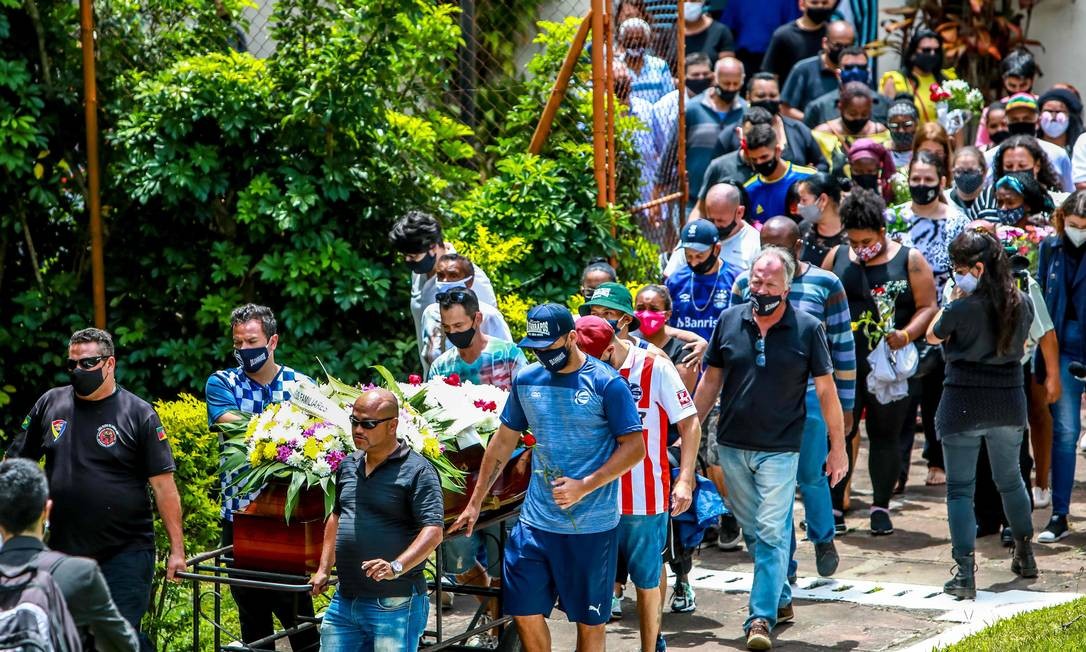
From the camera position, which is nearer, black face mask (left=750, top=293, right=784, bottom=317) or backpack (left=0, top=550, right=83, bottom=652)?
backpack (left=0, top=550, right=83, bottom=652)

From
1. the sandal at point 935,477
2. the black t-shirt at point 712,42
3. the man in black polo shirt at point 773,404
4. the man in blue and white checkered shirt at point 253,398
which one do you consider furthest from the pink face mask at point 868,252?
the black t-shirt at point 712,42

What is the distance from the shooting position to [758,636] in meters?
7.71

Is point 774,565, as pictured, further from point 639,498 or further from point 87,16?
point 87,16

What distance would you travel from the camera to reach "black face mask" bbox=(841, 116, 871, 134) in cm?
1313

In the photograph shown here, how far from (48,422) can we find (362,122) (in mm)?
4373

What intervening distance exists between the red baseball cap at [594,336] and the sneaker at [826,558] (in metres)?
2.31

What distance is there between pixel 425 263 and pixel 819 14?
23.5ft

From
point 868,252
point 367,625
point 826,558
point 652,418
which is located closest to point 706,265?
point 868,252

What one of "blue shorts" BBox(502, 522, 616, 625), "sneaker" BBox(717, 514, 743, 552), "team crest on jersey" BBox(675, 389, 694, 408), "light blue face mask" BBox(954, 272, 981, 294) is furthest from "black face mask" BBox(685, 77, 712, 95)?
"blue shorts" BBox(502, 522, 616, 625)

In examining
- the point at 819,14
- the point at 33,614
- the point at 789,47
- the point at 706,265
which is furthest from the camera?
the point at 789,47

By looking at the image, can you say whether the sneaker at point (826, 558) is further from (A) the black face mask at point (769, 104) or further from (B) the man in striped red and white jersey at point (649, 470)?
(A) the black face mask at point (769, 104)

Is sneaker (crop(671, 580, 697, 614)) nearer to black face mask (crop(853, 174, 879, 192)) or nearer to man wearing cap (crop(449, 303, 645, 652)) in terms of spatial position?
man wearing cap (crop(449, 303, 645, 652))

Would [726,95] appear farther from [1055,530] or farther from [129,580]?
[129,580]

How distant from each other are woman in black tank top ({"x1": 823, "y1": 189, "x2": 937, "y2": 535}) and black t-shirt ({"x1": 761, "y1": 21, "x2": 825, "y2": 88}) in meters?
5.52
